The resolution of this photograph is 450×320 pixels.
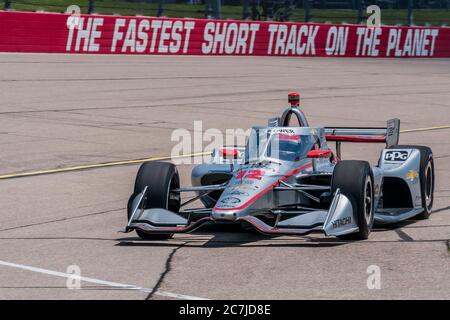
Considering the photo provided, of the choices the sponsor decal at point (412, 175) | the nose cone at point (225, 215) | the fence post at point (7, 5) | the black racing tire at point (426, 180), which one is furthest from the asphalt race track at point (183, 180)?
the fence post at point (7, 5)

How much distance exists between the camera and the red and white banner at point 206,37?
32.3 meters

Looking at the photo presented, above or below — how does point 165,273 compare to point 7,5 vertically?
below

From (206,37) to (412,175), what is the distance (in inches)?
1071

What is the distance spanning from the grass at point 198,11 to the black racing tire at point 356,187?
24.0m

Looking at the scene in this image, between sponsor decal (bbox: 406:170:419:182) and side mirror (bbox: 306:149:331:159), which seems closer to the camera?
side mirror (bbox: 306:149:331:159)

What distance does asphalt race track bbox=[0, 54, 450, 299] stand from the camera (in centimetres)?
796

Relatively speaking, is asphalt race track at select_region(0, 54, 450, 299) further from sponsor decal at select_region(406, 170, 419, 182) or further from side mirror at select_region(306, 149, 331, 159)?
side mirror at select_region(306, 149, 331, 159)

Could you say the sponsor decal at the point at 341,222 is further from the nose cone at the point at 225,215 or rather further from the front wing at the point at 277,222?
the nose cone at the point at 225,215

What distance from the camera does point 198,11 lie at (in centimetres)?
3747

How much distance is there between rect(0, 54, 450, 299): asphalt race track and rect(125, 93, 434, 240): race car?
0.20 m

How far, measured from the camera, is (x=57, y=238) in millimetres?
9812

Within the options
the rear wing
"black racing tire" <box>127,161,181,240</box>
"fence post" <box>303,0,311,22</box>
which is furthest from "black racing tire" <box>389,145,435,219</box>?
"fence post" <box>303,0,311,22</box>
